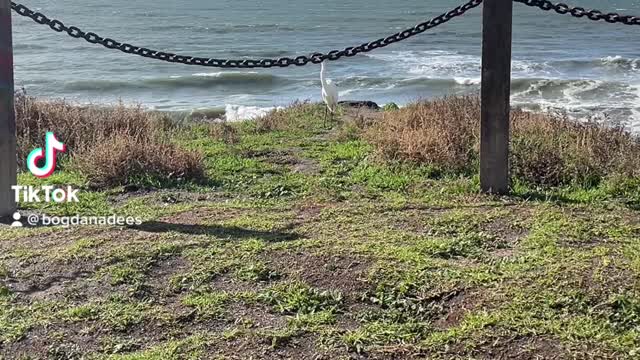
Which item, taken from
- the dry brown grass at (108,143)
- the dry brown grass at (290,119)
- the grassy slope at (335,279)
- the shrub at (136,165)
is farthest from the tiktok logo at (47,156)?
the dry brown grass at (290,119)

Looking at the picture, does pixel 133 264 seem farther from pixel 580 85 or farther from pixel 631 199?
pixel 580 85

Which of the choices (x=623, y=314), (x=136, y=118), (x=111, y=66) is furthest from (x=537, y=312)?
(x=111, y=66)

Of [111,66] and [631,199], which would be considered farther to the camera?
[111,66]

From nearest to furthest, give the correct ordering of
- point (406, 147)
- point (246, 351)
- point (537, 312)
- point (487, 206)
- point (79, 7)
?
point (246, 351), point (537, 312), point (487, 206), point (406, 147), point (79, 7)

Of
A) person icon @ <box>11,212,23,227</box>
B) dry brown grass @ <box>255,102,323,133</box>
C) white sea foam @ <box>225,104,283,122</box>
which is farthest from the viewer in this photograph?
white sea foam @ <box>225,104,283,122</box>

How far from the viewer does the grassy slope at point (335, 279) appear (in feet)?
12.8

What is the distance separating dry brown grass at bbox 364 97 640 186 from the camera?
23.7ft

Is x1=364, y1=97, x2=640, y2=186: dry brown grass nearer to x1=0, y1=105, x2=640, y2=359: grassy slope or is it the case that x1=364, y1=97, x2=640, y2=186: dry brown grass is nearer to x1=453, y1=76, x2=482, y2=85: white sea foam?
x1=0, y1=105, x2=640, y2=359: grassy slope

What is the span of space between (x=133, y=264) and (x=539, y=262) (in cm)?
223

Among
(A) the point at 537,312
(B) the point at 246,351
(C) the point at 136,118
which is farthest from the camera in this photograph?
(C) the point at 136,118

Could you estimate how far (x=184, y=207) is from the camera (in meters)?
6.35

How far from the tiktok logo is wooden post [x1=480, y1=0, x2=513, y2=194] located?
Answer: 387 centimetres

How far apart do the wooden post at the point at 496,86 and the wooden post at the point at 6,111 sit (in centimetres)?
324

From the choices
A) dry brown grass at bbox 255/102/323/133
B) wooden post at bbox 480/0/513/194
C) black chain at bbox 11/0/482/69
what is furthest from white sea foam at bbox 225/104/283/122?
wooden post at bbox 480/0/513/194
